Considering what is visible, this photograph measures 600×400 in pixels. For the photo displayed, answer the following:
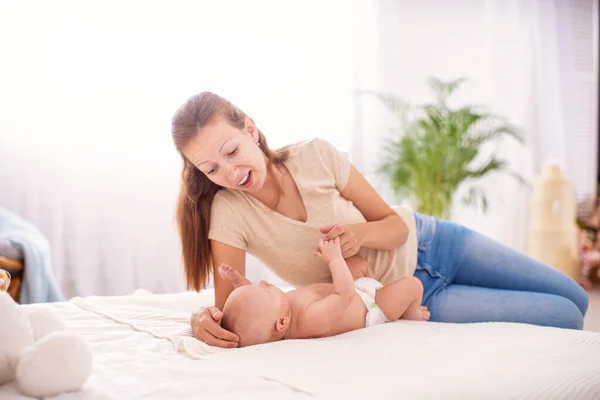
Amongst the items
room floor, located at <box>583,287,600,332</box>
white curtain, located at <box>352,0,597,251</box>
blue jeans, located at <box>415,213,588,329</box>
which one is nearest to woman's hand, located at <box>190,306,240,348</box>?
blue jeans, located at <box>415,213,588,329</box>

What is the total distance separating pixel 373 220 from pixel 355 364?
75 cm

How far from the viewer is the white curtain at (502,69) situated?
4.41 meters

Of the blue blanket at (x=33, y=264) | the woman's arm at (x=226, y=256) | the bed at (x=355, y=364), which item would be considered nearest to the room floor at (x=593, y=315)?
the bed at (x=355, y=364)

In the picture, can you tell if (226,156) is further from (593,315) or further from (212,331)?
(593,315)

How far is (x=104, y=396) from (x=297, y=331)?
55 cm

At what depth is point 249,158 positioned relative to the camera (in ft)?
5.23

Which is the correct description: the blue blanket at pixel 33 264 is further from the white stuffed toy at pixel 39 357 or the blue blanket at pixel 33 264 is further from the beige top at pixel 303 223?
the white stuffed toy at pixel 39 357

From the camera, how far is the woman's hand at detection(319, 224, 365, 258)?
159 centimetres

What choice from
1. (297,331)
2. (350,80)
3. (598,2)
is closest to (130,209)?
(350,80)

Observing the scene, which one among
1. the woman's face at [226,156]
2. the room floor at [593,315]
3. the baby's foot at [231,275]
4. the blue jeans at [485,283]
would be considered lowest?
the room floor at [593,315]

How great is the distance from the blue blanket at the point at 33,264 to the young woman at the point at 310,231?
3.60 feet

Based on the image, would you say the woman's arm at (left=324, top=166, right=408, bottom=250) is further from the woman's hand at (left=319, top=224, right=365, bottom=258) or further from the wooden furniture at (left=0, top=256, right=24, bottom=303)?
the wooden furniture at (left=0, top=256, right=24, bottom=303)

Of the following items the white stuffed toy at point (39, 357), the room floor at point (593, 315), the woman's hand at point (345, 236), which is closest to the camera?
the white stuffed toy at point (39, 357)

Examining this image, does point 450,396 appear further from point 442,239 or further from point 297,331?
point 442,239
